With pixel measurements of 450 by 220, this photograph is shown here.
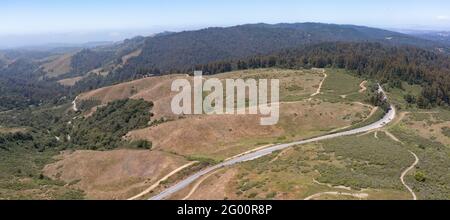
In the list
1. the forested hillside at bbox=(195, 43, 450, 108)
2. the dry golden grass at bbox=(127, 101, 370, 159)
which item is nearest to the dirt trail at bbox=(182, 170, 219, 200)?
the dry golden grass at bbox=(127, 101, 370, 159)

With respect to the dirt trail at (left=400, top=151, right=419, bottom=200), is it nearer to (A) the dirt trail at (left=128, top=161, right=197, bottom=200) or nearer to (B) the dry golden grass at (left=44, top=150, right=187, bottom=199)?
(A) the dirt trail at (left=128, top=161, right=197, bottom=200)

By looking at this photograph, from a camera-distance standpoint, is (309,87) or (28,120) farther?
(28,120)

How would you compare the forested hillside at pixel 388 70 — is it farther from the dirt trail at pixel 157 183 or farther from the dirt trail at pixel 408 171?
the dirt trail at pixel 157 183

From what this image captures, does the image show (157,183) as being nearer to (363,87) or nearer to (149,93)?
(363,87)

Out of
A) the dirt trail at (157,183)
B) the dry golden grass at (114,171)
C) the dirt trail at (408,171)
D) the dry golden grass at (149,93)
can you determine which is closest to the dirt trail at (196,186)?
the dirt trail at (157,183)

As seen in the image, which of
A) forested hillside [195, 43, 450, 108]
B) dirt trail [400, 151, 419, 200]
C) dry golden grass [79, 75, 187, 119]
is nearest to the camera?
dirt trail [400, 151, 419, 200]

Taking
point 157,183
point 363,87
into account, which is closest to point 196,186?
point 157,183
